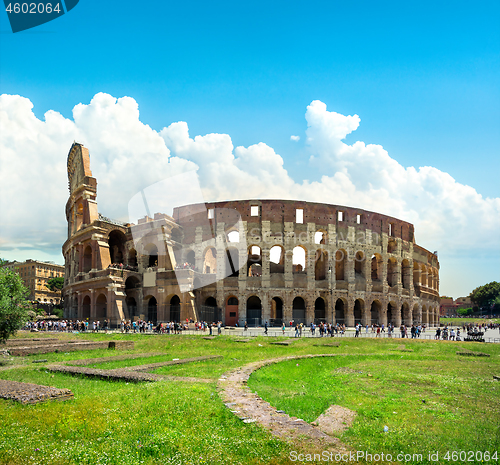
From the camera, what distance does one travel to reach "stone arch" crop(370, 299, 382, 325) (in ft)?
154

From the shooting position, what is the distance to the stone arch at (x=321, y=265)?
45188mm

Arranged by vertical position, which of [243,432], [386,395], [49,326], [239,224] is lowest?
[49,326]

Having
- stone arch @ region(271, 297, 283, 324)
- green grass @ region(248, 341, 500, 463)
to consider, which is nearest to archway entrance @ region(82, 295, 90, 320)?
stone arch @ region(271, 297, 283, 324)

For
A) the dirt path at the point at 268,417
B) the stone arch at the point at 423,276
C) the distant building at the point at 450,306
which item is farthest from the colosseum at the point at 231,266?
the distant building at the point at 450,306

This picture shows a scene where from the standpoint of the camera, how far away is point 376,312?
48.2 meters

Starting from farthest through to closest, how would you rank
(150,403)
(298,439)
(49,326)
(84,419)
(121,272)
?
(121,272) < (49,326) < (150,403) < (84,419) < (298,439)

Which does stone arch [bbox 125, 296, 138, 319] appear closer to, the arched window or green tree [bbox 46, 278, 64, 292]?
the arched window

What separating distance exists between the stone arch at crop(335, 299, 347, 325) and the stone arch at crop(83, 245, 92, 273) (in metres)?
30.1

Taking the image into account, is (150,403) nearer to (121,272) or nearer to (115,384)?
(115,384)

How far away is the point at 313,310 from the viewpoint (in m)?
42.5

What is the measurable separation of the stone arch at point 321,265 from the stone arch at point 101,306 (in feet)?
79.7

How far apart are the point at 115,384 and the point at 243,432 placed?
4.46 m

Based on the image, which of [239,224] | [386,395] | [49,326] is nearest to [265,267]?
[239,224]

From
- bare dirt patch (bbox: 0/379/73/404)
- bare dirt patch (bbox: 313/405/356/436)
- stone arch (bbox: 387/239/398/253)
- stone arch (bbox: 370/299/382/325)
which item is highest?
stone arch (bbox: 387/239/398/253)
